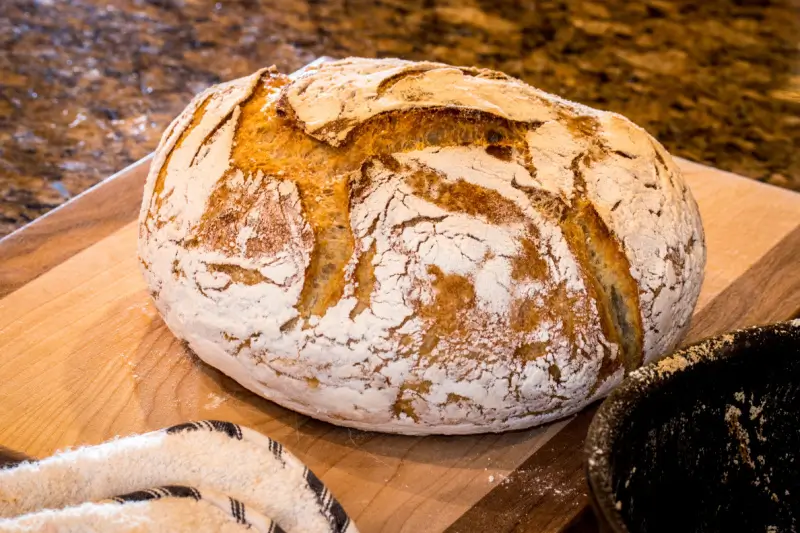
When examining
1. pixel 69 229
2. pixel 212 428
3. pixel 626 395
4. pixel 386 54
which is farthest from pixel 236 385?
pixel 386 54

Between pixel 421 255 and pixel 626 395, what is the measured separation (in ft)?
1.24

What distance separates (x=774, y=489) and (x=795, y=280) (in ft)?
2.10

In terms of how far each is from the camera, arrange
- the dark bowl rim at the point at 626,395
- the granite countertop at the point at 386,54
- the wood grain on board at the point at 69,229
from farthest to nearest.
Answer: the granite countertop at the point at 386,54, the wood grain on board at the point at 69,229, the dark bowl rim at the point at 626,395

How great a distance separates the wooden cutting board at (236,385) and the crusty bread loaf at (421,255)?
0.04 metres

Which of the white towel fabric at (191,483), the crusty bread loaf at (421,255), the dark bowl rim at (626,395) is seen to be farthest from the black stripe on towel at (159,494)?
the dark bowl rim at (626,395)

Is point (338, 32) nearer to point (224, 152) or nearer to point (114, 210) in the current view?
point (114, 210)

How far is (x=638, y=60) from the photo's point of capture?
216cm

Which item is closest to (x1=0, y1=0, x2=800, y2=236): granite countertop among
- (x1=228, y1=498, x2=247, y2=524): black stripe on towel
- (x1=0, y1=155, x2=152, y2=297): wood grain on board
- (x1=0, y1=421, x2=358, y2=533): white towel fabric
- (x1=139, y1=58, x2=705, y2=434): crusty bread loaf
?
(x1=0, y1=155, x2=152, y2=297): wood grain on board

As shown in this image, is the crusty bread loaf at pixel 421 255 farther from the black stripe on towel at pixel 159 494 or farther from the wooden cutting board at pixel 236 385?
the black stripe on towel at pixel 159 494

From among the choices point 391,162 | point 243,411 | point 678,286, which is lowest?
point 243,411

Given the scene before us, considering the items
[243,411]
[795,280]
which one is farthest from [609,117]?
[243,411]

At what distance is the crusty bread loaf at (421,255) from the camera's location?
106 cm

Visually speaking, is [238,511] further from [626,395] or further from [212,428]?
[626,395]

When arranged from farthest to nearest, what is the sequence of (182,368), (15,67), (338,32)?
1. (338,32)
2. (15,67)
3. (182,368)
